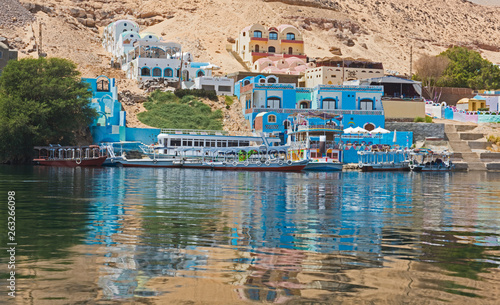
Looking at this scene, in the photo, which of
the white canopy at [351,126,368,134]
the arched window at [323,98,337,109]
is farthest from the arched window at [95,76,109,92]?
the white canopy at [351,126,368,134]

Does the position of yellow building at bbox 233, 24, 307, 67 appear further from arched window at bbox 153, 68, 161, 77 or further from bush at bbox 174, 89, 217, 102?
bush at bbox 174, 89, 217, 102

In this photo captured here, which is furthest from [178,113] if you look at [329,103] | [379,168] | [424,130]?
[424,130]

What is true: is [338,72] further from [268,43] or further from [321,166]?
[321,166]

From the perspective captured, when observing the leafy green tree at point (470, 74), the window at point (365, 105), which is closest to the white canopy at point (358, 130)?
the window at point (365, 105)

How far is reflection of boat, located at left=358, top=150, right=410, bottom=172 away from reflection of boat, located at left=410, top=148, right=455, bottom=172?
0.74 meters

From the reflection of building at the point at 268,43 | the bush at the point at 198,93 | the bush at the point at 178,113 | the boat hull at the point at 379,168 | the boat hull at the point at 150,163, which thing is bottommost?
the boat hull at the point at 379,168

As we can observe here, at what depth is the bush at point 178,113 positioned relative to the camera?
2392 inches

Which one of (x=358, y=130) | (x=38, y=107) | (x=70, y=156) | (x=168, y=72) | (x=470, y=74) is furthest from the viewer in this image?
(x=470, y=74)

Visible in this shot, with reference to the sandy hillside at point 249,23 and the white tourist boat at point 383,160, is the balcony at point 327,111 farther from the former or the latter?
the sandy hillside at point 249,23

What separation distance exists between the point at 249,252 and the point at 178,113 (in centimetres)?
5185

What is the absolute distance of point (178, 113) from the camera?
205ft

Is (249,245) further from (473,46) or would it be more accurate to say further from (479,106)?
(473,46)

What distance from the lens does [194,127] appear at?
6038 cm

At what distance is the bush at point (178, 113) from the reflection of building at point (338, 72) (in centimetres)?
1515
